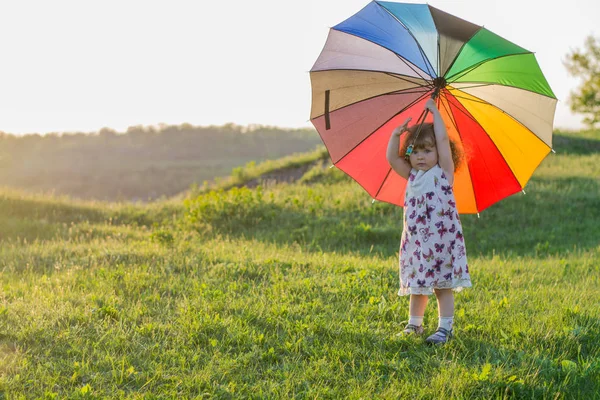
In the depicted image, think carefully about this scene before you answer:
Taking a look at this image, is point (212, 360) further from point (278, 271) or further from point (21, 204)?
point (21, 204)

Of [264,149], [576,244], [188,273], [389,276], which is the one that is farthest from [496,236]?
[264,149]

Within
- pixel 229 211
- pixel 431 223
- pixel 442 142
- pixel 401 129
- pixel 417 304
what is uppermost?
pixel 401 129

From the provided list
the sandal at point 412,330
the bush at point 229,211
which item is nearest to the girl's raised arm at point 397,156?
the sandal at point 412,330

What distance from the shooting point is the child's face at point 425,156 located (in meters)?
5.32

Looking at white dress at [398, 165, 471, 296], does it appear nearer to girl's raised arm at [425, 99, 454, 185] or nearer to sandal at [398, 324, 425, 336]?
girl's raised arm at [425, 99, 454, 185]

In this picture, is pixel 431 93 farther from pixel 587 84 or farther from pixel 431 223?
pixel 587 84

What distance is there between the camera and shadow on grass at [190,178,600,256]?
11.4 metres

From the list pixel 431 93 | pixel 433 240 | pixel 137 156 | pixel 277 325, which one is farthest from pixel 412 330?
pixel 137 156

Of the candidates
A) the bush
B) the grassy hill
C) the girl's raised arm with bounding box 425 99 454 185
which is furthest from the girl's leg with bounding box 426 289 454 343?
the grassy hill

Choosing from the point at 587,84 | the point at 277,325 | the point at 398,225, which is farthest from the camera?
the point at 587,84

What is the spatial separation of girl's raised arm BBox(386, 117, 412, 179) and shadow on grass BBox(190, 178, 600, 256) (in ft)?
17.2

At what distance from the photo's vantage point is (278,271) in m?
7.78

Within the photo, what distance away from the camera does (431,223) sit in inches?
207

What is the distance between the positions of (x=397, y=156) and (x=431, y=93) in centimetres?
71
